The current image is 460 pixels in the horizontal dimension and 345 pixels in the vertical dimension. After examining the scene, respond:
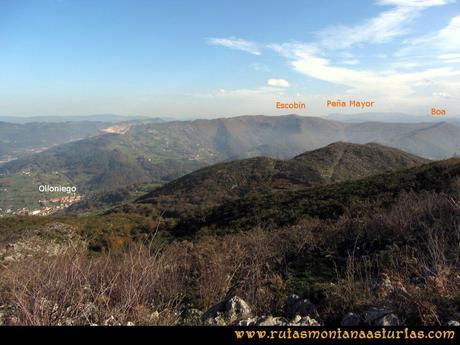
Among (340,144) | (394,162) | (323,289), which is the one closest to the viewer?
(323,289)

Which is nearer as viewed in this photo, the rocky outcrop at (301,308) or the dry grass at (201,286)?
the dry grass at (201,286)

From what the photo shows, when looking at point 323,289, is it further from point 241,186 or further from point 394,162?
point 394,162

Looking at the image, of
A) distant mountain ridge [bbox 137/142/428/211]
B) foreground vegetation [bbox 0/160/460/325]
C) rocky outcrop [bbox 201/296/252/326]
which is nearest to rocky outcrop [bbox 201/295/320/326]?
rocky outcrop [bbox 201/296/252/326]

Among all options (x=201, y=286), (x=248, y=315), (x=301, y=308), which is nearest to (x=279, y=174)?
(x=201, y=286)

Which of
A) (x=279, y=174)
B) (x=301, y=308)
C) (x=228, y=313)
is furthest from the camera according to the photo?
(x=279, y=174)

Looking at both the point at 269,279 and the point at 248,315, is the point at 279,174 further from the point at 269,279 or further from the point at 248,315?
the point at 248,315

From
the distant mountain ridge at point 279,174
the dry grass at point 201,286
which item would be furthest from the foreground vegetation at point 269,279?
the distant mountain ridge at point 279,174

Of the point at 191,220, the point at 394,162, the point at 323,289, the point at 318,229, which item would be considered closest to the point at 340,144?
the point at 394,162

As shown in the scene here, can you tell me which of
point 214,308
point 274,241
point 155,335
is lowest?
point 274,241

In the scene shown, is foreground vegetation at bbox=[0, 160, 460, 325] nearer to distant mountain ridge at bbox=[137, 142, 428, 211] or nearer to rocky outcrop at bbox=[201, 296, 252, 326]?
rocky outcrop at bbox=[201, 296, 252, 326]

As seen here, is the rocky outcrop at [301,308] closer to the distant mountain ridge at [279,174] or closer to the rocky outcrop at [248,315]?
the rocky outcrop at [248,315]

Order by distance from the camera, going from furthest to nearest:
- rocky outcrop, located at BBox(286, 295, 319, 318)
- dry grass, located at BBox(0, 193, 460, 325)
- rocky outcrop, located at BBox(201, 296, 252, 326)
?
1. rocky outcrop, located at BBox(286, 295, 319, 318)
2. rocky outcrop, located at BBox(201, 296, 252, 326)
3. dry grass, located at BBox(0, 193, 460, 325)
